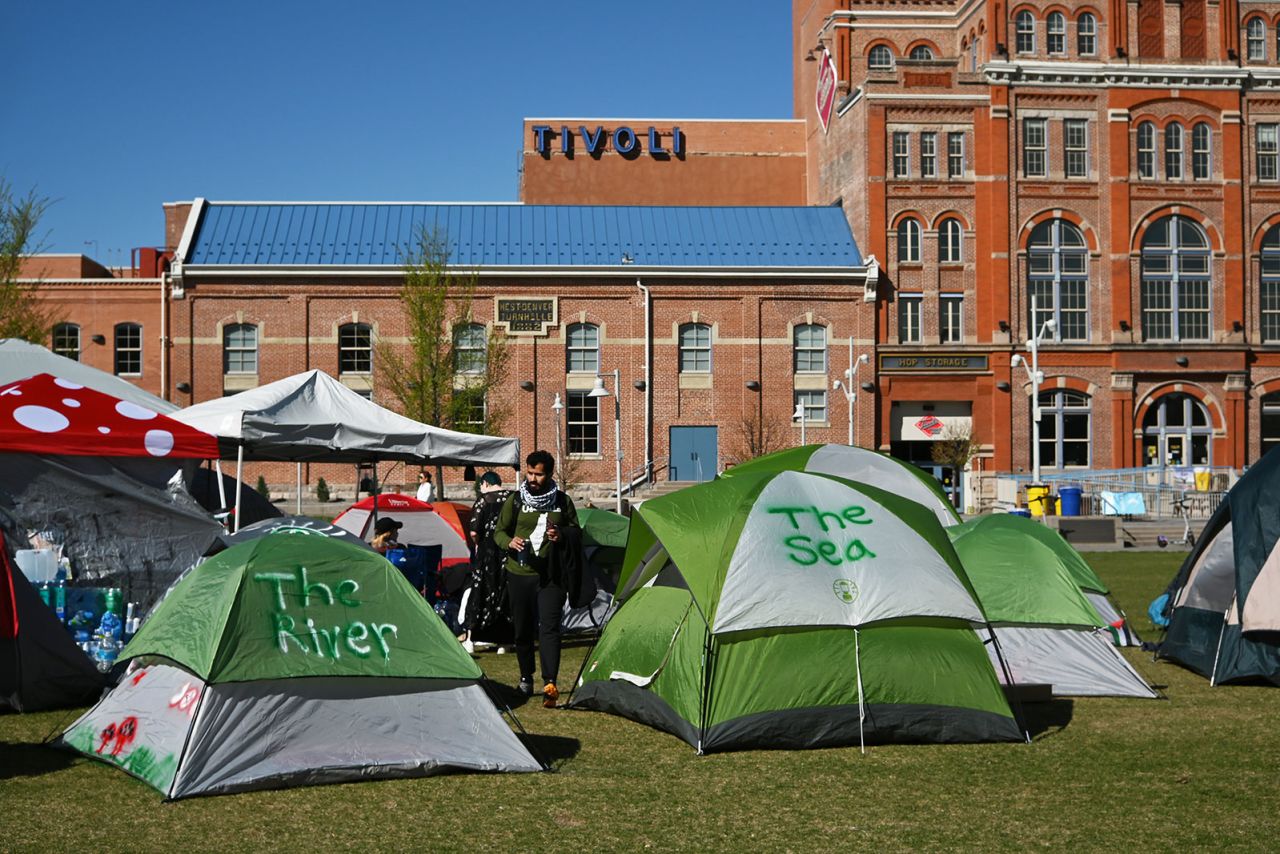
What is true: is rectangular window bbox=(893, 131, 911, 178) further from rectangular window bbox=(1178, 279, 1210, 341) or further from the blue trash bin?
the blue trash bin

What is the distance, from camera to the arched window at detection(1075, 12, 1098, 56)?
47.7m

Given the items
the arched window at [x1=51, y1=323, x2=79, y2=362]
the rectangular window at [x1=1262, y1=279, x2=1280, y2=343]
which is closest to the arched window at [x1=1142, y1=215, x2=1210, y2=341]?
the rectangular window at [x1=1262, y1=279, x2=1280, y2=343]

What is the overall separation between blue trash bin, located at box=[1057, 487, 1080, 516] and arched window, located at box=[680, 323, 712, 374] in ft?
40.9

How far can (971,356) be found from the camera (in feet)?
153

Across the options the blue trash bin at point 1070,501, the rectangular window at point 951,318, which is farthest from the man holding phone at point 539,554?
the rectangular window at point 951,318

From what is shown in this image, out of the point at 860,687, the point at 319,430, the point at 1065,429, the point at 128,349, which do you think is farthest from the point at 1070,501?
the point at 860,687

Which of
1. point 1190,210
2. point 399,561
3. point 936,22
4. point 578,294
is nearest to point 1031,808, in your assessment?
point 399,561

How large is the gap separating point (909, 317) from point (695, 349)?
7452 millimetres

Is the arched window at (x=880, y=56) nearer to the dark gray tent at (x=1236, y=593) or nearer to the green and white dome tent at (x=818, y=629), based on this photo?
the dark gray tent at (x=1236, y=593)

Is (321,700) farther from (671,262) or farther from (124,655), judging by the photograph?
(671,262)

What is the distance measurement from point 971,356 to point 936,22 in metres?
15.5

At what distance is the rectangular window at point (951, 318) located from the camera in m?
47.3

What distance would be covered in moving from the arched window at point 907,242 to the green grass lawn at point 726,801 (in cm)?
3852

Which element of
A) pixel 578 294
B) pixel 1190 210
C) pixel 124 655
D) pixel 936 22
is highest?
pixel 936 22
